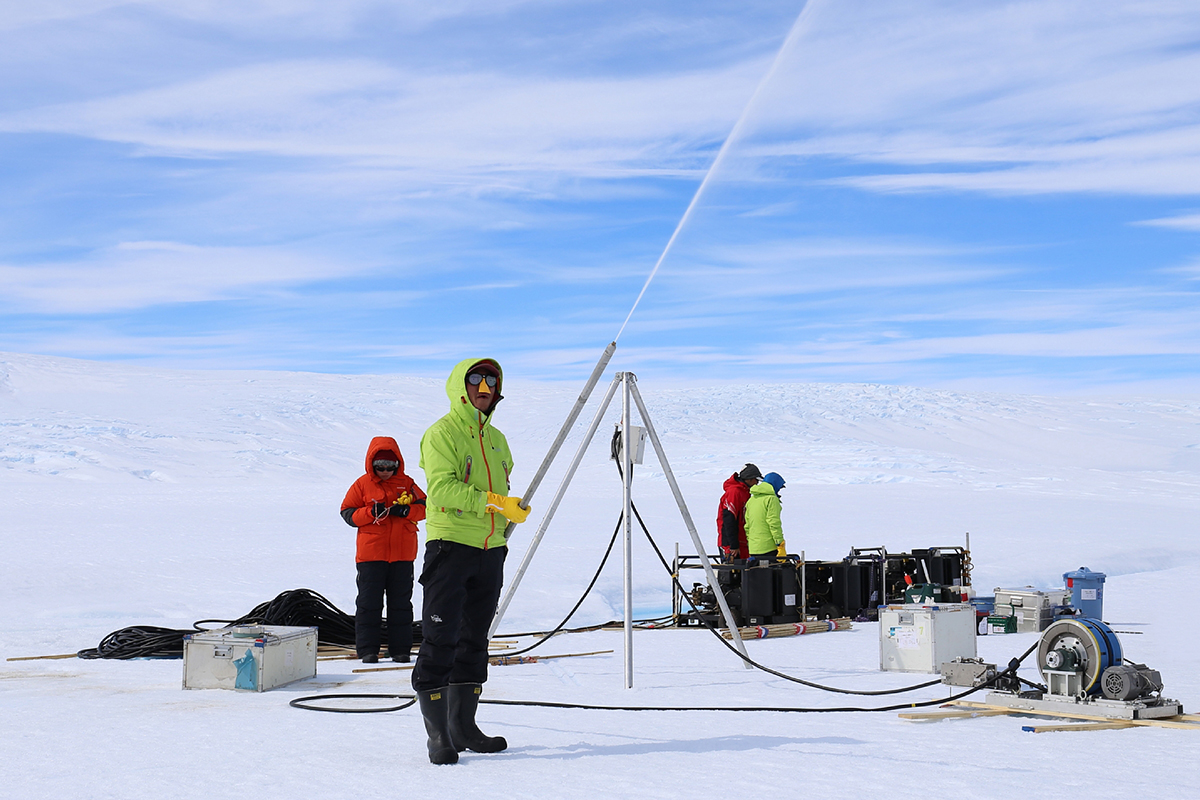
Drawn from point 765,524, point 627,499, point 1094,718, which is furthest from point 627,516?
point 765,524

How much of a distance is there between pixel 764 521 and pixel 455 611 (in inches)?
228

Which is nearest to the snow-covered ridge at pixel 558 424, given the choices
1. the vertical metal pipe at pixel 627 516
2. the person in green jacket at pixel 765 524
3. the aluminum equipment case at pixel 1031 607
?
the person in green jacket at pixel 765 524

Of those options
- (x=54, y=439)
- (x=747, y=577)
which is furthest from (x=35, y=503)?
(x=747, y=577)

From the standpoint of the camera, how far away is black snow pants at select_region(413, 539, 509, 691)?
4.21 meters

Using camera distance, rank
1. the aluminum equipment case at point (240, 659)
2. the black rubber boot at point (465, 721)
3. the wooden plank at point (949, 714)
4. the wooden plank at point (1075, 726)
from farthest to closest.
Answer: the aluminum equipment case at point (240, 659), the wooden plank at point (949, 714), the wooden plank at point (1075, 726), the black rubber boot at point (465, 721)

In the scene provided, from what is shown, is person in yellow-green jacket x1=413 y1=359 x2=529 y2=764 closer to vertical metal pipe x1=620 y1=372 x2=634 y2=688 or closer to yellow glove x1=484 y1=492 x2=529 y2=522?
yellow glove x1=484 y1=492 x2=529 y2=522

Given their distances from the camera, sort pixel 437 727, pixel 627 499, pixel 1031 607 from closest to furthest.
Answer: pixel 437 727 → pixel 627 499 → pixel 1031 607

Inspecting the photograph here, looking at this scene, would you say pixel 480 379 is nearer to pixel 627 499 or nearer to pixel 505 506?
pixel 505 506

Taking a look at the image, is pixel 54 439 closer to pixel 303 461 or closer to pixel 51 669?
pixel 303 461

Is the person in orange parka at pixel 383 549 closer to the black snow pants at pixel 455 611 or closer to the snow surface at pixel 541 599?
the snow surface at pixel 541 599

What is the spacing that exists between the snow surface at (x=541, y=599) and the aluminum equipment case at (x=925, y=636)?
0.71 feet

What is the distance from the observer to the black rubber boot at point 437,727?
4188 millimetres

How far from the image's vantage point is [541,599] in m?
10.4

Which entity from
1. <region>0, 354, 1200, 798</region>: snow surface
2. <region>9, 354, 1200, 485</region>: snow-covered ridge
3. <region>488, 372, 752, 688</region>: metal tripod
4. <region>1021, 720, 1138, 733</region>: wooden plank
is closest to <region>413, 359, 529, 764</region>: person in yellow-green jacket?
<region>0, 354, 1200, 798</region>: snow surface
